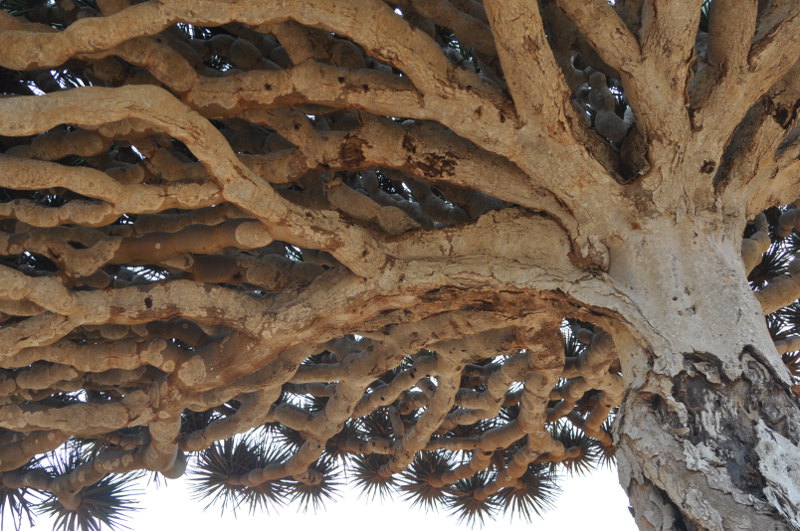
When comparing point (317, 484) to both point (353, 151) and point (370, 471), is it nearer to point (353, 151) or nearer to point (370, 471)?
point (370, 471)

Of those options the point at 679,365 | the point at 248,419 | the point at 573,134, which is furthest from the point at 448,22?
the point at 248,419

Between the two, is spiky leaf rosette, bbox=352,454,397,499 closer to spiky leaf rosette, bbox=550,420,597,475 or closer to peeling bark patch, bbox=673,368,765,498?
spiky leaf rosette, bbox=550,420,597,475

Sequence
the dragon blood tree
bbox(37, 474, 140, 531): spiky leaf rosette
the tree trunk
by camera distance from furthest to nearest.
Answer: bbox(37, 474, 140, 531): spiky leaf rosette < the dragon blood tree < the tree trunk

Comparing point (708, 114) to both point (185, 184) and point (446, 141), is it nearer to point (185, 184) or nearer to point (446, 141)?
point (446, 141)

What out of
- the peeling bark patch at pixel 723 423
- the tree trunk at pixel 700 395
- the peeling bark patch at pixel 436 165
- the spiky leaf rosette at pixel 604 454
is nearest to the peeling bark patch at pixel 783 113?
the tree trunk at pixel 700 395

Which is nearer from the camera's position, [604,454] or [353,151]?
[353,151]

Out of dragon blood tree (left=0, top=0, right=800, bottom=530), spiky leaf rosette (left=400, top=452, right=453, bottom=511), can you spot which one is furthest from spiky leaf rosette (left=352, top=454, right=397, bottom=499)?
dragon blood tree (left=0, top=0, right=800, bottom=530)

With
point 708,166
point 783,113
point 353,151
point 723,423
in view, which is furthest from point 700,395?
point 353,151
